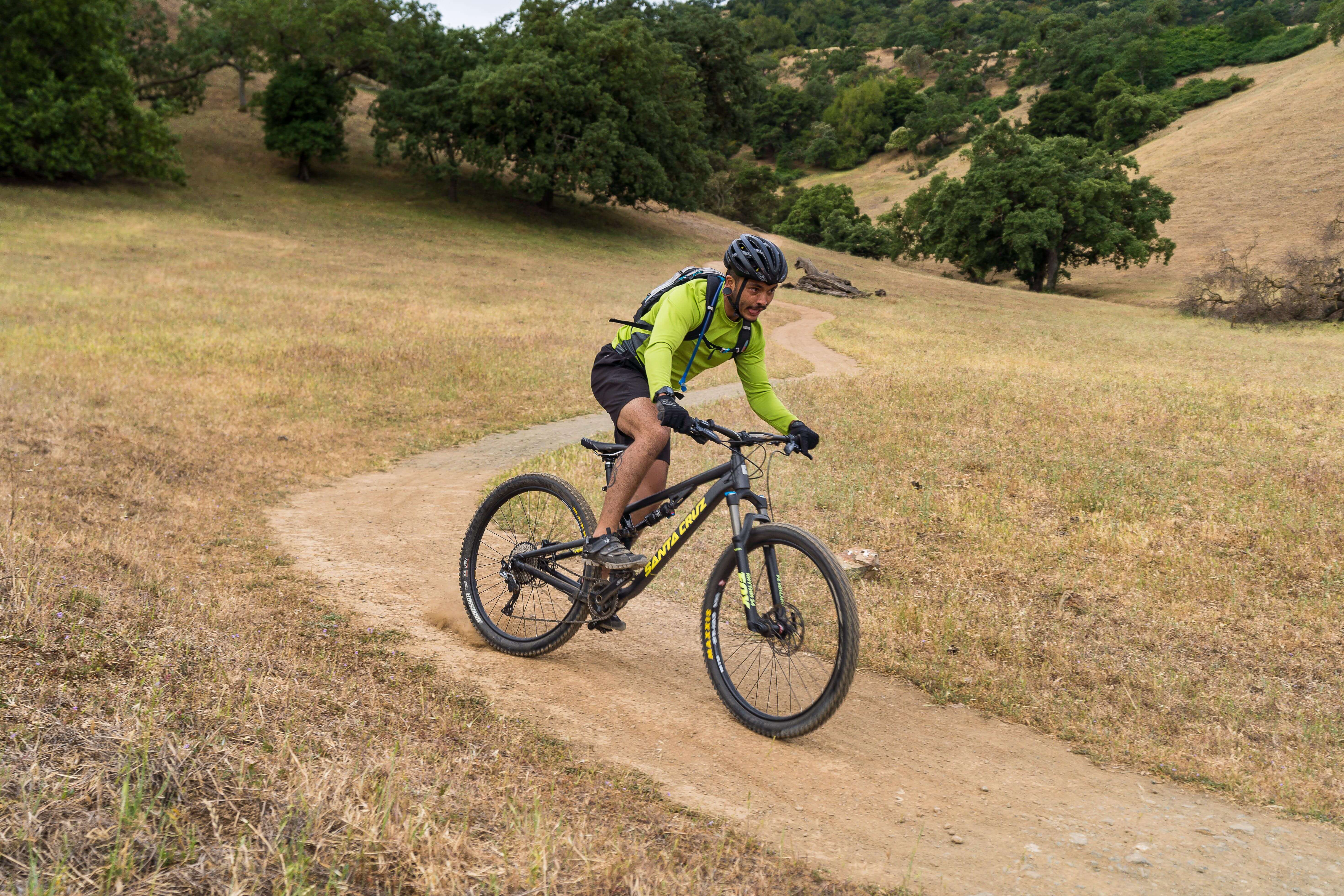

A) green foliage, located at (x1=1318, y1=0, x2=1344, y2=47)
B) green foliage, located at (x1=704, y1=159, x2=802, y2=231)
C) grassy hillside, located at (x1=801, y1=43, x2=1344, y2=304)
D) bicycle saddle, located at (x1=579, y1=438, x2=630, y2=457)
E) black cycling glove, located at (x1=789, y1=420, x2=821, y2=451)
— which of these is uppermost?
green foliage, located at (x1=1318, y1=0, x2=1344, y2=47)

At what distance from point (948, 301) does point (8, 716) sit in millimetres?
42224

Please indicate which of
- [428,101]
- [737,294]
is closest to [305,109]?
[428,101]

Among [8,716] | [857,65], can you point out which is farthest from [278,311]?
[857,65]

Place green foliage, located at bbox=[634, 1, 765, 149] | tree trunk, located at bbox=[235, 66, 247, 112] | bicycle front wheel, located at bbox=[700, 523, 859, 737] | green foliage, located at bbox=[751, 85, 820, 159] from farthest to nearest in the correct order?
green foliage, located at bbox=[751, 85, 820, 159] < green foliage, located at bbox=[634, 1, 765, 149] < tree trunk, located at bbox=[235, 66, 247, 112] < bicycle front wheel, located at bbox=[700, 523, 859, 737]

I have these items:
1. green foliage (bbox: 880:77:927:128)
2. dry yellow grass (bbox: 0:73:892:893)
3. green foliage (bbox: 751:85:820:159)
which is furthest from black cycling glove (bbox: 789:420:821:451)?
green foliage (bbox: 751:85:820:159)

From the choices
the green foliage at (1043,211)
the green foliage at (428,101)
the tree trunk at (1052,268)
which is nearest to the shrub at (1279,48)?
the green foliage at (1043,211)

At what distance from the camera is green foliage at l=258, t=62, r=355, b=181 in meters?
46.8

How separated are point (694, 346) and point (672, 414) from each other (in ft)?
2.84

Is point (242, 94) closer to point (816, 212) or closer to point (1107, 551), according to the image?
point (816, 212)

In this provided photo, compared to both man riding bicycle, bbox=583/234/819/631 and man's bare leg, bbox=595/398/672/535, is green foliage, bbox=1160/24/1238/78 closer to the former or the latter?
man riding bicycle, bbox=583/234/819/631

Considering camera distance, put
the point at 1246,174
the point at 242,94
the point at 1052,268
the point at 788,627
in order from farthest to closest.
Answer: the point at 1246,174 → the point at 242,94 → the point at 1052,268 → the point at 788,627

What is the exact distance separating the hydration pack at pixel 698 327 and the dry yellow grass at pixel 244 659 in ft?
7.45

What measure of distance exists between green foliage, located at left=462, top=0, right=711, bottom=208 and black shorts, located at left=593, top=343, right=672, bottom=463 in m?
40.9

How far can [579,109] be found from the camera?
45.8 metres
